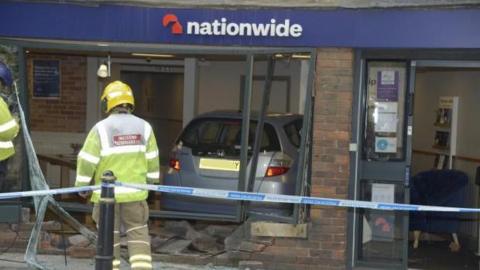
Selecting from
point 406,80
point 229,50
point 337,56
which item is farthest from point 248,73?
point 406,80

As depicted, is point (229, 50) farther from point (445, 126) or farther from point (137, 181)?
point (445, 126)

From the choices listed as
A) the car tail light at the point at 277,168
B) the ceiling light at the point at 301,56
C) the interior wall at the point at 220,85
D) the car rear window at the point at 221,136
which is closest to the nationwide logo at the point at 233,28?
the ceiling light at the point at 301,56

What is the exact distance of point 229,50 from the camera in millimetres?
8398

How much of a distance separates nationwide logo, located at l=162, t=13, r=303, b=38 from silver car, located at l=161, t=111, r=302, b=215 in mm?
1455

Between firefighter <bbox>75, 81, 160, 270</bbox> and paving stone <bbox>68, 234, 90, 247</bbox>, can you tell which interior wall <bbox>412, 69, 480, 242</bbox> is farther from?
firefighter <bbox>75, 81, 160, 270</bbox>

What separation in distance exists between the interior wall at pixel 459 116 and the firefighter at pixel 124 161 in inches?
216

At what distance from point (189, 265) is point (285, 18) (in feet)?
9.56

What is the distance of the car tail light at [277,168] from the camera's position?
9.13 meters

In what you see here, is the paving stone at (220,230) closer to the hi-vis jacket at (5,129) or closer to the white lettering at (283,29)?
the white lettering at (283,29)

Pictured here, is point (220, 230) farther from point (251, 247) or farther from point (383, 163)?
point (383, 163)

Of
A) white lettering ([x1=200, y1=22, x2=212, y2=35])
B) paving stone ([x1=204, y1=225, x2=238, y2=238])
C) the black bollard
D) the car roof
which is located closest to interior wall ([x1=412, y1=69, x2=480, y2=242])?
the car roof

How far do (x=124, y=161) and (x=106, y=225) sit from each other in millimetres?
1032

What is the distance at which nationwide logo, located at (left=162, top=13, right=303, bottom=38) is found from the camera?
822 centimetres

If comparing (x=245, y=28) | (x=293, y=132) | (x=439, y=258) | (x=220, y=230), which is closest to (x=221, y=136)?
(x=293, y=132)
